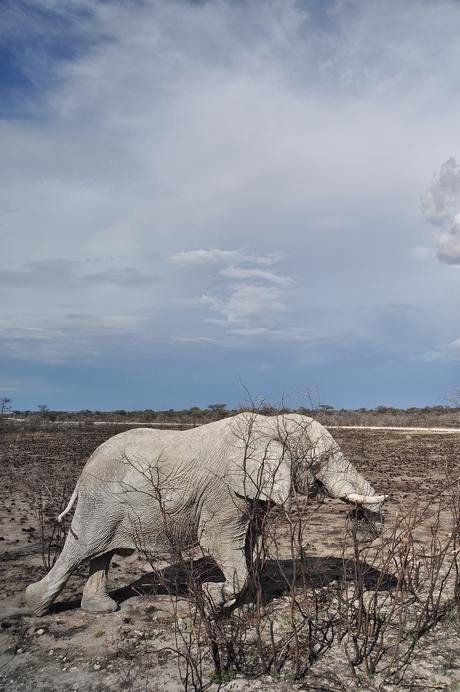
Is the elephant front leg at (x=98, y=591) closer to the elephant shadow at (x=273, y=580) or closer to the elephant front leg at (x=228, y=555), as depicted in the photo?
the elephant shadow at (x=273, y=580)

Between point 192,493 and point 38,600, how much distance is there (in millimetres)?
2135

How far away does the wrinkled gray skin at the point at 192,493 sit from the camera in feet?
20.4

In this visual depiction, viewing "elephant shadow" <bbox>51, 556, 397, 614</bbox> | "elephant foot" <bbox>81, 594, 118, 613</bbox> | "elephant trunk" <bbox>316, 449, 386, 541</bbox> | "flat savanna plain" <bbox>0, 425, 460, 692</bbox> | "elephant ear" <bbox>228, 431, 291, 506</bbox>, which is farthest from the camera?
"elephant shadow" <bbox>51, 556, 397, 614</bbox>

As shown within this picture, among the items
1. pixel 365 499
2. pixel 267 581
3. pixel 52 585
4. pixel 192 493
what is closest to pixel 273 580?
pixel 267 581

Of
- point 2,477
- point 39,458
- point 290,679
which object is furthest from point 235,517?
point 39,458

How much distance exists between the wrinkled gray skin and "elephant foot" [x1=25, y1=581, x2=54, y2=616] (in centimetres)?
1

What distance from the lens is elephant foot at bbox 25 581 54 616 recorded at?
6.43 m

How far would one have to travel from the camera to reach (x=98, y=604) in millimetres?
6586

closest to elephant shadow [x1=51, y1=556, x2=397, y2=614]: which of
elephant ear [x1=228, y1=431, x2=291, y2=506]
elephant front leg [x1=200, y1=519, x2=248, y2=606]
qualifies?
elephant front leg [x1=200, y1=519, x2=248, y2=606]

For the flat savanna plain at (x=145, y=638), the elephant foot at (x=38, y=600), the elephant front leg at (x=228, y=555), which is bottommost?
the flat savanna plain at (x=145, y=638)

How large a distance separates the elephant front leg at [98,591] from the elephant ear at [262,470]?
1.78m

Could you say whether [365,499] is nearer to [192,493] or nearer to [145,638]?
[192,493]

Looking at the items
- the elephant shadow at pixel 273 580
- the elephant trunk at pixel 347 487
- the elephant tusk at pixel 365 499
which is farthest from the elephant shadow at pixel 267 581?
the elephant tusk at pixel 365 499

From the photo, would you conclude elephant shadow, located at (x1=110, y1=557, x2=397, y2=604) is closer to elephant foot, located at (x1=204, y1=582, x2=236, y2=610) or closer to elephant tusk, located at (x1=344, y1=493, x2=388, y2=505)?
elephant foot, located at (x1=204, y1=582, x2=236, y2=610)
